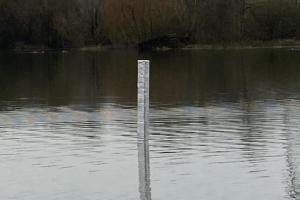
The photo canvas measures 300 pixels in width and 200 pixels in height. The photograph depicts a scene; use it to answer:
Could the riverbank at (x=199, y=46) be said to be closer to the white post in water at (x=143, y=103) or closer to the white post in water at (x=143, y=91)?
the white post in water at (x=143, y=103)

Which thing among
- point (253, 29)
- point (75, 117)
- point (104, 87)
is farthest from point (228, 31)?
point (75, 117)

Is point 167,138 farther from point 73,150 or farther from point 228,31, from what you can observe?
point 228,31

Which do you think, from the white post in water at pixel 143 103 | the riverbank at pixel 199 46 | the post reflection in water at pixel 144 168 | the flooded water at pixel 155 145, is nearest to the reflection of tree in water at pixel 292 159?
the flooded water at pixel 155 145

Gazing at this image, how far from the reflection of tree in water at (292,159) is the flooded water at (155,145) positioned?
0.05ft

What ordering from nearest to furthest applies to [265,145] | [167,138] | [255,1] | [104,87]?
1. [265,145]
2. [167,138]
3. [104,87]
4. [255,1]

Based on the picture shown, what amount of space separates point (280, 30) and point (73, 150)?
7771cm

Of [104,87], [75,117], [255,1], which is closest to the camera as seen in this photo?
[75,117]

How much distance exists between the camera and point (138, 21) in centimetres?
8294

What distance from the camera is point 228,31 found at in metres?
88.8

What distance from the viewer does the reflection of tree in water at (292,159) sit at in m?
9.82

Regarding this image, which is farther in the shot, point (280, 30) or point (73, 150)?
point (280, 30)

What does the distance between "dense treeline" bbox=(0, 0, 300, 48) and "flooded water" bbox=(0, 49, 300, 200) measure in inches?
2255

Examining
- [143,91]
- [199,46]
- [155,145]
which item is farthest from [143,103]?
[199,46]

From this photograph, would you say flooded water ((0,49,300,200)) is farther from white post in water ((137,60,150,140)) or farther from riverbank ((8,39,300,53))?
riverbank ((8,39,300,53))
